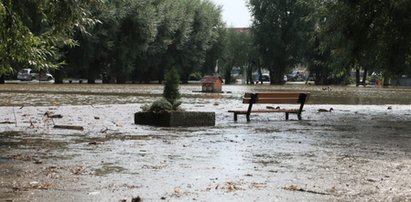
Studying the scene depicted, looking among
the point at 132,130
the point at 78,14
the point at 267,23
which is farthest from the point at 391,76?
the point at 267,23

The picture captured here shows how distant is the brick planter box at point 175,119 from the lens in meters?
15.6

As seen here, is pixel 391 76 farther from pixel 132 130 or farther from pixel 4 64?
pixel 4 64

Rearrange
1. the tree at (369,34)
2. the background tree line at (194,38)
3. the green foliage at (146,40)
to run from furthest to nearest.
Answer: the green foliage at (146,40) < the tree at (369,34) < the background tree line at (194,38)

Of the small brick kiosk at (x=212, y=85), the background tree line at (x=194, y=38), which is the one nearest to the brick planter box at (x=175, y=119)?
the background tree line at (x=194, y=38)

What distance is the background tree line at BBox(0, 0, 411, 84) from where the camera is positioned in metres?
11.7

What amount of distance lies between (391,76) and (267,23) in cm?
6159

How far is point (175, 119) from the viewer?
A: 15.6 metres

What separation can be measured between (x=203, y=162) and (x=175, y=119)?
6361 mm

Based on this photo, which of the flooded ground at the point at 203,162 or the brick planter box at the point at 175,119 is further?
the brick planter box at the point at 175,119

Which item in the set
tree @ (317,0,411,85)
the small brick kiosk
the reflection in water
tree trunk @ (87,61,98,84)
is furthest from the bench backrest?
tree trunk @ (87,61,98,84)

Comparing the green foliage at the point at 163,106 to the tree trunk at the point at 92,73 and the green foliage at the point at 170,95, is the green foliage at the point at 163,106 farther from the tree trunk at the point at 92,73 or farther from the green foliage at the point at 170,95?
the tree trunk at the point at 92,73

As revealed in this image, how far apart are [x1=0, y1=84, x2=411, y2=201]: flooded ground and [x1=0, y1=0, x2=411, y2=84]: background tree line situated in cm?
207

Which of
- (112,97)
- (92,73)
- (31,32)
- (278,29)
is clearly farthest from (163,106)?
(278,29)

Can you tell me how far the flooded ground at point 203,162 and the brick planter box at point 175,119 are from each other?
0.36 meters
